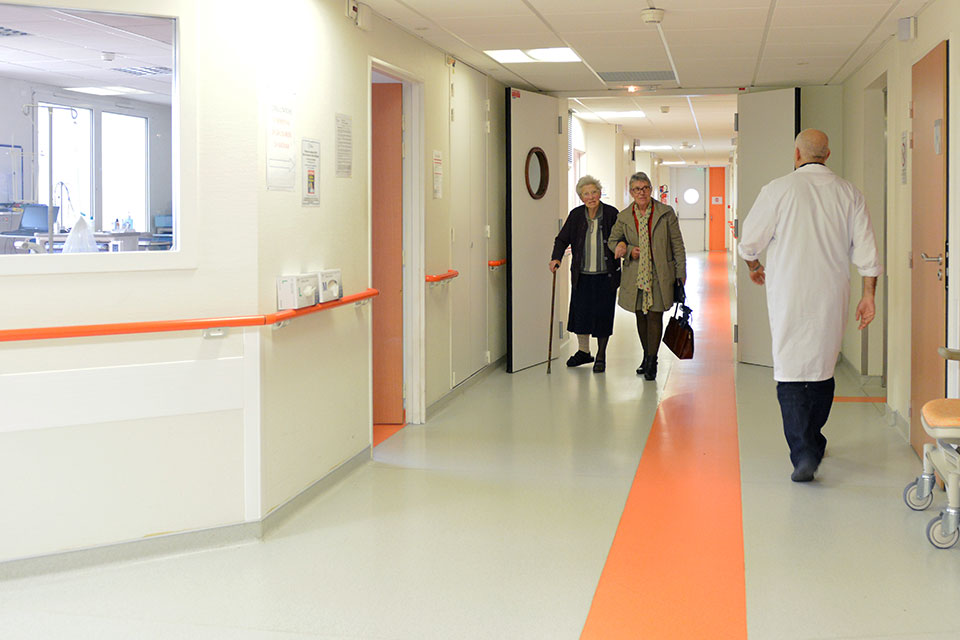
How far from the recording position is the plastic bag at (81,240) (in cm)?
368

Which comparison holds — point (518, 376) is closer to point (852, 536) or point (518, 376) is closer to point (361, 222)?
point (361, 222)

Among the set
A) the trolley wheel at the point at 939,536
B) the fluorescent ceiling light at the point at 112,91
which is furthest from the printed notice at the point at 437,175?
the trolley wheel at the point at 939,536

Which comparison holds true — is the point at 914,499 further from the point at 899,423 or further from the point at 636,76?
the point at 636,76

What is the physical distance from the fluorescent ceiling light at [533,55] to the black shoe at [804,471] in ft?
10.9

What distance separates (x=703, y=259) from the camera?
27656 mm

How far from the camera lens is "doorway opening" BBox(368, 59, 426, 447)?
6250mm

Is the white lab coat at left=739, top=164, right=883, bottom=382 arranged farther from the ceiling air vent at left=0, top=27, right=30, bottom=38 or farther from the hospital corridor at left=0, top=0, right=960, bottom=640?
the ceiling air vent at left=0, top=27, right=30, bottom=38

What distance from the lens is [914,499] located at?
439 centimetres

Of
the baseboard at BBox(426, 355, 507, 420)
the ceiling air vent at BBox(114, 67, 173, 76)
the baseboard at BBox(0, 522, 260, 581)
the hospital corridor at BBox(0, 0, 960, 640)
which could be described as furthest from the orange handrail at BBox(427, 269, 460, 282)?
the ceiling air vent at BBox(114, 67, 173, 76)

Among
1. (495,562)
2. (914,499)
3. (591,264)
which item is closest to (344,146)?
(495,562)

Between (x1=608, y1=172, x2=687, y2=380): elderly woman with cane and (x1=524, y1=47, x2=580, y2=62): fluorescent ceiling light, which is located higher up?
(x1=524, y1=47, x2=580, y2=62): fluorescent ceiling light

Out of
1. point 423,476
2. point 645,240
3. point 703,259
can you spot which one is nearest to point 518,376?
point 645,240

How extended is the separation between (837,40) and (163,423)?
489cm

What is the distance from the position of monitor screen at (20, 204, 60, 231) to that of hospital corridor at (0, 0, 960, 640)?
1 cm
